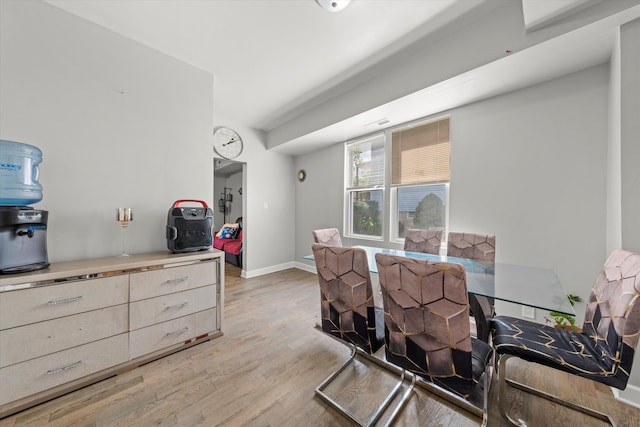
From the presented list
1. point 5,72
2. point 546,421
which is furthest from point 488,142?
point 5,72

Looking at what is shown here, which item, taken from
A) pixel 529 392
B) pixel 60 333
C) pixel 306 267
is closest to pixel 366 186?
pixel 306 267

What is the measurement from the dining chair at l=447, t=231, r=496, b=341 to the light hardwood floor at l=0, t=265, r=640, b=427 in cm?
39

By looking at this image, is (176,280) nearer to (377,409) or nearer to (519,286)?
(377,409)

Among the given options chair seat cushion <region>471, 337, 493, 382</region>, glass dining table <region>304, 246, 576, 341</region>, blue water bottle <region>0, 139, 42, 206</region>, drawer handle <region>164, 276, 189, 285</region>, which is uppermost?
blue water bottle <region>0, 139, 42, 206</region>

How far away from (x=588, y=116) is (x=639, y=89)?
0.61m

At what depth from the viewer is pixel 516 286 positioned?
138cm

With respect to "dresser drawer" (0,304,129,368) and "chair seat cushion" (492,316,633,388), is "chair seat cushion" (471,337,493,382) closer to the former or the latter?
"chair seat cushion" (492,316,633,388)

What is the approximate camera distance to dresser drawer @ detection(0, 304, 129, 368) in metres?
1.28

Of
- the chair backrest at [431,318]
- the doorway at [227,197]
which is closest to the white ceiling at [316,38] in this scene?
the chair backrest at [431,318]

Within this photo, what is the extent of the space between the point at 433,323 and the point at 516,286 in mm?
777

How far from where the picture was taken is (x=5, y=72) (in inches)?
62.7

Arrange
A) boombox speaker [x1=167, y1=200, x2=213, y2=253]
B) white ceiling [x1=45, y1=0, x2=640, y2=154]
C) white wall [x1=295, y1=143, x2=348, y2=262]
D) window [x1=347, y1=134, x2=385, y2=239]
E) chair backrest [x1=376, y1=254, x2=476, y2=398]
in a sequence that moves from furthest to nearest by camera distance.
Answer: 1. white wall [x1=295, y1=143, x2=348, y2=262]
2. window [x1=347, y1=134, x2=385, y2=239]
3. boombox speaker [x1=167, y1=200, x2=213, y2=253]
4. white ceiling [x1=45, y1=0, x2=640, y2=154]
5. chair backrest [x1=376, y1=254, x2=476, y2=398]

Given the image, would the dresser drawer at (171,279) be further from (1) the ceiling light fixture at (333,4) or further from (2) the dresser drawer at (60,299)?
(1) the ceiling light fixture at (333,4)

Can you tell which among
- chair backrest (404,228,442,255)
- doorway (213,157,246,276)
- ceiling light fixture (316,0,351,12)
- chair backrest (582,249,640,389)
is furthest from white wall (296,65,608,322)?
doorway (213,157,246,276)
